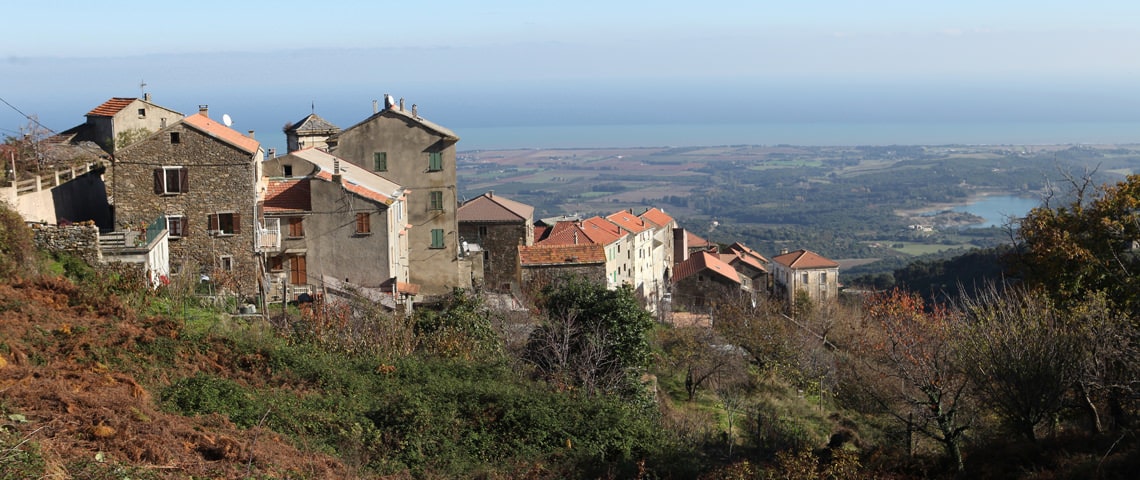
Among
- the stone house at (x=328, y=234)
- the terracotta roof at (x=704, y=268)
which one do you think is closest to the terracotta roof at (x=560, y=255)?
the stone house at (x=328, y=234)

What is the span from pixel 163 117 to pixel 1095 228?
28.6m

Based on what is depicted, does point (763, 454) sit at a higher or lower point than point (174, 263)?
lower

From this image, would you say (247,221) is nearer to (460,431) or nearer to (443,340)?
(443,340)

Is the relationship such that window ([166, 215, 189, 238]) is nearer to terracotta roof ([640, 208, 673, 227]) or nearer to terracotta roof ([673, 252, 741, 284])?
terracotta roof ([673, 252, 741, 284])

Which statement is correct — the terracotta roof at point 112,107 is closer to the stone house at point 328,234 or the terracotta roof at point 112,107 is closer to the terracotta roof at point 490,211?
the stone house at point 328,234

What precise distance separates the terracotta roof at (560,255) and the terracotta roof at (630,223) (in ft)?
42.5

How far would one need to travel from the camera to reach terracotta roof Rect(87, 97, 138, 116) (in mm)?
34812

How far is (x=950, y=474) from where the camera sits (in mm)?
16750

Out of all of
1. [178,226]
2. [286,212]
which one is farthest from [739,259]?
[178,226]

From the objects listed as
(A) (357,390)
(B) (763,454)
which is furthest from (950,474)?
(A) (357,390)

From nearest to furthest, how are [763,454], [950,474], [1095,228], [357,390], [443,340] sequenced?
[950,474]
[357,390]
[763,454]
[443,340]
[1095,228]

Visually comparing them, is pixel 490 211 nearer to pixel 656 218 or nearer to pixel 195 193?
pixel 195 193

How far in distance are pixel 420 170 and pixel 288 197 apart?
20.0 feet

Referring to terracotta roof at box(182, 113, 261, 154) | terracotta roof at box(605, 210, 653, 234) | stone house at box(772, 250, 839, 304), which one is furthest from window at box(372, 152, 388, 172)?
stone house at box(772, 250, 839, 304)
